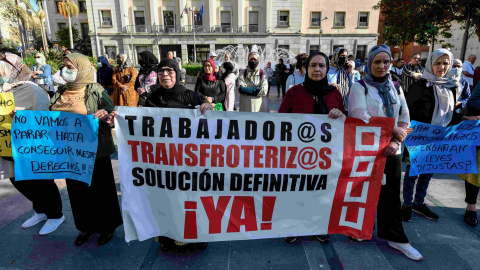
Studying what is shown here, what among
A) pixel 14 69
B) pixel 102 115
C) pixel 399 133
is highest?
pixel 14 69

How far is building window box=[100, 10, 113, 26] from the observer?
1217 inches

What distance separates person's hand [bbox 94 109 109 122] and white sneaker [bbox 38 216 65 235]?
1.42 m

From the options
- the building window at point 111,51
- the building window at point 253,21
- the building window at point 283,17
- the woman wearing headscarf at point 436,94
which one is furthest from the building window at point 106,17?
the woman wearing headscarf at point 436,94

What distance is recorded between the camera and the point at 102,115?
2.52 m

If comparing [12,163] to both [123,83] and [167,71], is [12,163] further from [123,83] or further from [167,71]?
[123,83]

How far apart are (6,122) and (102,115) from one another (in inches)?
42.5

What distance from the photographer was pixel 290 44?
1212 inches

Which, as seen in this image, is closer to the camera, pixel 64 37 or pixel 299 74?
pixel 299 74

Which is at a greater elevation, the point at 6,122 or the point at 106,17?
the point at 106,17

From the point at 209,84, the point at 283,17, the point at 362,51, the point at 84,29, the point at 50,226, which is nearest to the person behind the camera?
the point at 50,226

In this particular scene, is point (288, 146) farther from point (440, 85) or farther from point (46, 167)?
point (46, 167)

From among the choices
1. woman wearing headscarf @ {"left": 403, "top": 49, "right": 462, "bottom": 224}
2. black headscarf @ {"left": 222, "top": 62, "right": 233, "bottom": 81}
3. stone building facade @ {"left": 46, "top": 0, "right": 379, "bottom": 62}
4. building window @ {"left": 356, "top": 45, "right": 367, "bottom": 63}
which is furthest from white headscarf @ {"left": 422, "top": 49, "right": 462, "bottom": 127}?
building window @ {"left": 356, "top": 45, "right": 367, "bottom": 63}

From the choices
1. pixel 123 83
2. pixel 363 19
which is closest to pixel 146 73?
pixel 123 83

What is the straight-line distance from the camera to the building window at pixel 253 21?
31.0m
